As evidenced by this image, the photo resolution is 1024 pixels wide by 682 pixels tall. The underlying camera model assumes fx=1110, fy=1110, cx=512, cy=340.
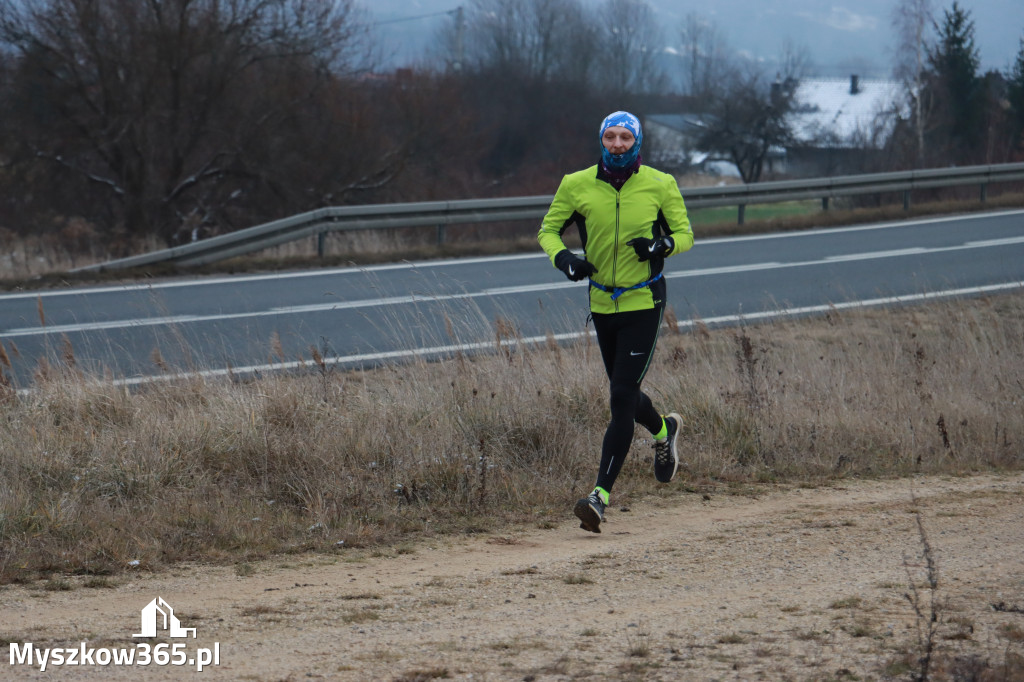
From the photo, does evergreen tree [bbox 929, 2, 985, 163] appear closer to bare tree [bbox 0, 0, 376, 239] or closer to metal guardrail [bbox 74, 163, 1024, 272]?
metal guardrail [bbox 74, 163, 1024, 272]

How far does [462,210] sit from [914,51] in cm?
5016

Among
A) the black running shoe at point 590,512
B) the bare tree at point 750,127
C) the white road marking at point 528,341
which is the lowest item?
the black running shoe at point 590,512

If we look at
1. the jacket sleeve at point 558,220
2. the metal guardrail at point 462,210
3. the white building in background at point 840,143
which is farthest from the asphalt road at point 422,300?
the white building in background at point 840,143

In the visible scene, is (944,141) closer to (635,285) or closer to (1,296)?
(1,296)

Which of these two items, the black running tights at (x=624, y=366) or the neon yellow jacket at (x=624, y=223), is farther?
the black running tights at (x=624, y=366)

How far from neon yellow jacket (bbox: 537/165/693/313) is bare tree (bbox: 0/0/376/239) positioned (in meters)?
18.6

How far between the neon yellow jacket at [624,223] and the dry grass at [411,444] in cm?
135

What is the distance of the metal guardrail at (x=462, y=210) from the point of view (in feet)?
49.1

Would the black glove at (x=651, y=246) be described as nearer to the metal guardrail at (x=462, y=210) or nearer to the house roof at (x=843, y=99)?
the metal guardrail at (x=462, y=210)

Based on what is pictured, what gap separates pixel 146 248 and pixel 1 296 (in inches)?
258

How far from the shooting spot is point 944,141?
52844 millimetres

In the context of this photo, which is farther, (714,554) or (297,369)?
(297,369)

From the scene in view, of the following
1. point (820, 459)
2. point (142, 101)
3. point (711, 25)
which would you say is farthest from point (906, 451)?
point (711, 25)

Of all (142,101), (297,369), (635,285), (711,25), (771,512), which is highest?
(711,25)
